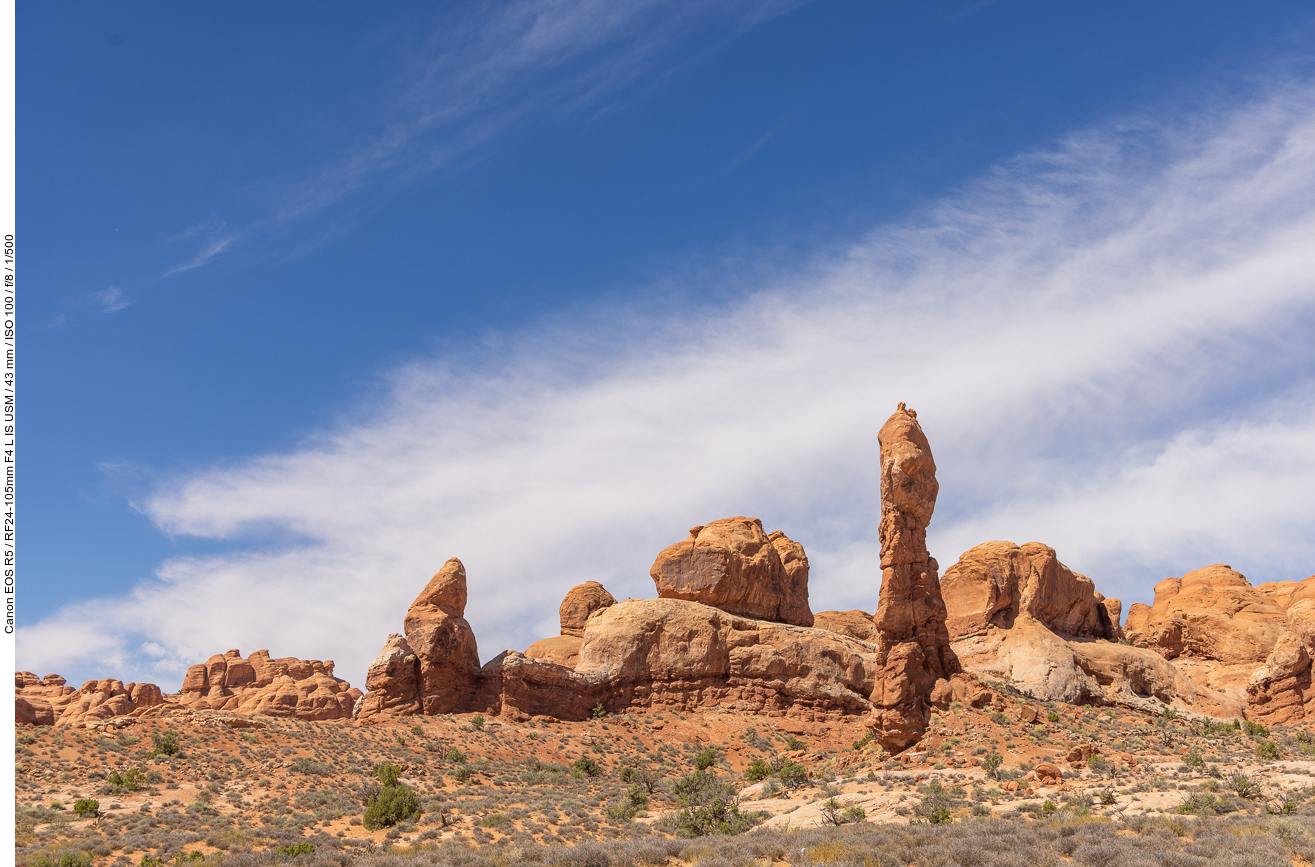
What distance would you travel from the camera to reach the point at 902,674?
39.6 metres

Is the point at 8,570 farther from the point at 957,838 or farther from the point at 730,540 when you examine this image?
the point at 730,540

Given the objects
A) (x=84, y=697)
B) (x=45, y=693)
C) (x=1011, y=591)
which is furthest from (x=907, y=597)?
(x=45, y=693)

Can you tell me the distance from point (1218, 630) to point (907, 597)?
43.6 m

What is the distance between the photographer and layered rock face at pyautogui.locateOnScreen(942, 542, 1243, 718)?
199 feet

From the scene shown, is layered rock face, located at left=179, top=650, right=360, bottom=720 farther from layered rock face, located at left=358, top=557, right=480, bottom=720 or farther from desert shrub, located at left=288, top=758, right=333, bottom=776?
desert shrub, located at left=288, top=758, right=333, bottom=776

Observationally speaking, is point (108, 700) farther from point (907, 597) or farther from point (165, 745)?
point (907, 597)

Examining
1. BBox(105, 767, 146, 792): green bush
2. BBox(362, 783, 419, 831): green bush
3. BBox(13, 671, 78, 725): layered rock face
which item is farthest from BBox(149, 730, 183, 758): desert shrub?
BBox(13, 671, 78, 725): layered rock face

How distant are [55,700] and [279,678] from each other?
64.8 feet

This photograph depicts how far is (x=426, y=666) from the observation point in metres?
54.7

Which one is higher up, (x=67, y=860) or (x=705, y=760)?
(x=67, y=860)

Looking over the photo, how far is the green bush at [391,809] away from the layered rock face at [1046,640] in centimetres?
4062

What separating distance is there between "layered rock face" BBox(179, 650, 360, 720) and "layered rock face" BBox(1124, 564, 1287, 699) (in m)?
72.0

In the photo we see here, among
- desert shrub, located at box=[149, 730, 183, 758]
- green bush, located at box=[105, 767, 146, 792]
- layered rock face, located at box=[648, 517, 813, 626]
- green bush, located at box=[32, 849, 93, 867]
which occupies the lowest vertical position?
green bush, located at box=[32, 849, 93, 867]

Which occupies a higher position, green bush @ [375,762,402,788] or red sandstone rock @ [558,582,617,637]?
red sandstone rock @ [558,582,617,637]
